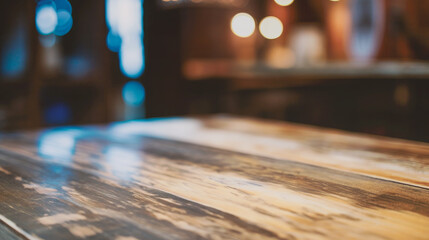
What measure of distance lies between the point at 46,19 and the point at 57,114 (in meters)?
0.80

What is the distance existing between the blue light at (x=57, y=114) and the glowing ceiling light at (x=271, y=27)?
8.33 ft

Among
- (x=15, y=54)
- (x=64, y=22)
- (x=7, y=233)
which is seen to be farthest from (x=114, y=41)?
(x=7, y=233)

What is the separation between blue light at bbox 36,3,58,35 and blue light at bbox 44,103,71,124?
0.60 metres

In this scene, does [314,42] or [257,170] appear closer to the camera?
Answer: [257,170]

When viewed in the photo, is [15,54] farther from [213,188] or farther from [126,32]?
[213,188]

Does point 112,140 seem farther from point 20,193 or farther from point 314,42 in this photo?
point 314,42

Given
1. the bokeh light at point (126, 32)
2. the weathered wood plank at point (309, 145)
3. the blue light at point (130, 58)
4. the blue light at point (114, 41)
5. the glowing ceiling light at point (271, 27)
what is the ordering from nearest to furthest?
1. the weathered wood plank at point (309, 145)
2. the blue light at point (114, 41)
3. the bokeh light at point (126, 32)
4. the blue light at point (130, 58)
5. the glowing ceiling light at point (271, 27)

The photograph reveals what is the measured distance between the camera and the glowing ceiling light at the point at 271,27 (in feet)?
15.9

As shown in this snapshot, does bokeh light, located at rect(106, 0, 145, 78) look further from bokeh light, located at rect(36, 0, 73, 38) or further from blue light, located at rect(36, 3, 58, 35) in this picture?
blue light, located at rect(36, 3, 58, 35)

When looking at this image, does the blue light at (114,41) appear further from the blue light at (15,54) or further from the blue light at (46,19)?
the blue light at (15,54)

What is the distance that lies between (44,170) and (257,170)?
365 millimetres

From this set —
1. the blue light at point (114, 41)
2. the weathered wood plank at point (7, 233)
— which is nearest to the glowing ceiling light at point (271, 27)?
the blue light at point (114, 41)

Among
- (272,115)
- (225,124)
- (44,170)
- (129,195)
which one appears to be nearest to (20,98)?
(272,115)

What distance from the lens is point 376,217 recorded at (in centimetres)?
46
